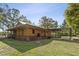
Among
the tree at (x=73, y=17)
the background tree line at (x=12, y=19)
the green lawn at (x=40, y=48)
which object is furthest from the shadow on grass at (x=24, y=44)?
the tree at (x=73, y=17)

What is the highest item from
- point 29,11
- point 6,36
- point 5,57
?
point 29,11

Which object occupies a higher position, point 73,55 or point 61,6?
point 61,6

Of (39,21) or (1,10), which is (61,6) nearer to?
(39,21)

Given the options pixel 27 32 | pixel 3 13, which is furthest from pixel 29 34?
pixel 3 13

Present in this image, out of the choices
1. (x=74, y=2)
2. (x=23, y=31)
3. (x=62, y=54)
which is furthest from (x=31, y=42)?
(x=74, y=2)

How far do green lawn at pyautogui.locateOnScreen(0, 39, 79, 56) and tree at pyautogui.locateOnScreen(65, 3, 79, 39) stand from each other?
0.30 m

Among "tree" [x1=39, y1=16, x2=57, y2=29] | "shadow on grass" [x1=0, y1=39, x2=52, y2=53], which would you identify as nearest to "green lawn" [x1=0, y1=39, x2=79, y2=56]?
"shadow on grass" [x1=0, y1=39, x2=52, y2=53]

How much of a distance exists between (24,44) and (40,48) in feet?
0.95

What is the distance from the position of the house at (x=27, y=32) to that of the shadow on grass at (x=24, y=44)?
0.07 metres

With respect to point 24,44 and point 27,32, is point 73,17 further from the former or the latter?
point 24,44

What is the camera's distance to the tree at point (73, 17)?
5109 mm

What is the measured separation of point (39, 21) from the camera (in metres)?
5.11

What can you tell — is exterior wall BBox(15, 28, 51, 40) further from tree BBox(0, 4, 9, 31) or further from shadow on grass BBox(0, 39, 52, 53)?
tree BBox(0, 4, 9, 31)

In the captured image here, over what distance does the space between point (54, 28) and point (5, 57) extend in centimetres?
100
